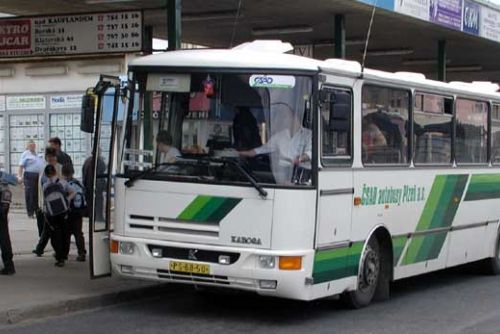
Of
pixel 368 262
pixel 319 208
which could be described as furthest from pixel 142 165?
pixel 368 262

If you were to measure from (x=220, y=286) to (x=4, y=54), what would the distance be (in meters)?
7.19

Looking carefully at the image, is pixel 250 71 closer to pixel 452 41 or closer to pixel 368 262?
pixel 368 262

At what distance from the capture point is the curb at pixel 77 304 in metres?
8.52

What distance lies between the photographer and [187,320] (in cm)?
889

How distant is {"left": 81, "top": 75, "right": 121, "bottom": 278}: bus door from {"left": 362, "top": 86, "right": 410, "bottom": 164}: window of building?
2863mm

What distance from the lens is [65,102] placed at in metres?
22.6

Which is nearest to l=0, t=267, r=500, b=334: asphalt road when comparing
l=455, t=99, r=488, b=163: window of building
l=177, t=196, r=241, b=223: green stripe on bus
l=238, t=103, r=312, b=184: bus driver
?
l=177, t=196, r=241, b=223: green stripe on bus

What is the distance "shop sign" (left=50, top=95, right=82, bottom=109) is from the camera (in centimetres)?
2233

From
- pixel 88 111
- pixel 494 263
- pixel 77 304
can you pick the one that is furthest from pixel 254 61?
pixel 494 263

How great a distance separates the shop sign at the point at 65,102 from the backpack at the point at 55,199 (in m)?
11.3

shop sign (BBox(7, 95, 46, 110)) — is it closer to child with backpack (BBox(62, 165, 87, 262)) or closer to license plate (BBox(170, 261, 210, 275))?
child with backpack (BBox(62, 165, 87, 262))

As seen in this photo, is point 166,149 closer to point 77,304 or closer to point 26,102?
point 77,304

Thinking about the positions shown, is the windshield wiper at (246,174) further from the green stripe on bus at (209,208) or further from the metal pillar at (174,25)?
the metal pillar at (174,25)

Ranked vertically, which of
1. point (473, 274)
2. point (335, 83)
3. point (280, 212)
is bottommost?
point (473, 274)
